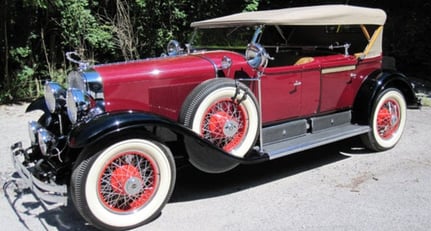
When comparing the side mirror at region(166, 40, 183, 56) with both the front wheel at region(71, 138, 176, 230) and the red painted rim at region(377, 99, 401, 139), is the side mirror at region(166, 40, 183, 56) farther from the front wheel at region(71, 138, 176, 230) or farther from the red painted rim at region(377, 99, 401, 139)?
the red painted rim at region(377, 99, 401, 139)

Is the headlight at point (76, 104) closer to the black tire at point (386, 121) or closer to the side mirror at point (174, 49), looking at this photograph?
the side mirror at point (174, 49)

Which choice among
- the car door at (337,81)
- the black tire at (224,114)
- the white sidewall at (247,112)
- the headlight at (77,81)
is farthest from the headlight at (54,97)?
the car door at (337,81)

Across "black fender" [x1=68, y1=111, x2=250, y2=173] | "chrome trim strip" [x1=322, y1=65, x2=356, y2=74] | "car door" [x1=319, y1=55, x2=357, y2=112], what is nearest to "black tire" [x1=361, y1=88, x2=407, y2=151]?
"car door" [x1=319, y1=55, x2=357, y2=112]

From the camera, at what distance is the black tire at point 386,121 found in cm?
489

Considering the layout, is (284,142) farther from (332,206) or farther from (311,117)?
(332,206)

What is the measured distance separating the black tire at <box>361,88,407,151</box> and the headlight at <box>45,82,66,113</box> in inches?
127

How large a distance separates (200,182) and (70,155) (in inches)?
53.1

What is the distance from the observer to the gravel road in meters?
3.38

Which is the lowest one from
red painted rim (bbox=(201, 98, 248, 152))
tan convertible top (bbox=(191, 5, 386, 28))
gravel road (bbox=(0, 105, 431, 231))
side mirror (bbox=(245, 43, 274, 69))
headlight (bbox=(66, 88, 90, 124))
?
gravel road (bbox=(0, 105, 431, 231))

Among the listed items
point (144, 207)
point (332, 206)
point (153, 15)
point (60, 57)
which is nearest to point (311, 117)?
point (332, 206)

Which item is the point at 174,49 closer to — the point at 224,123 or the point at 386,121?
the point at 224,123

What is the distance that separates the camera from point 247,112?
389 cm

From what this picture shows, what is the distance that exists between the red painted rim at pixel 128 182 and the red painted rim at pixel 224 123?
61 centimetres

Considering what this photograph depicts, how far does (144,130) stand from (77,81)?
0.87 metres
